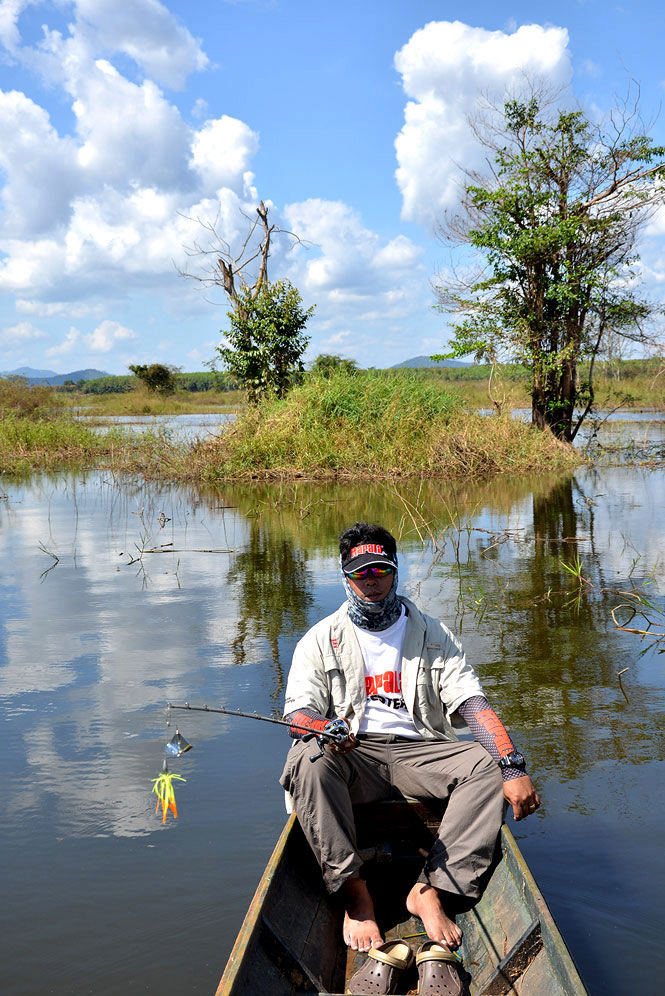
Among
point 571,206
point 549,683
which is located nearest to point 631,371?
point 571,206

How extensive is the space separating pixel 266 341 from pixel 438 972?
21.1m

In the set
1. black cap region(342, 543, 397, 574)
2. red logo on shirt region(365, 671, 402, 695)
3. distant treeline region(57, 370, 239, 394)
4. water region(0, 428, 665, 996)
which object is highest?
distant treeline region(57, 370, 239, 394)

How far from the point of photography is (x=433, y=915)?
325 cm

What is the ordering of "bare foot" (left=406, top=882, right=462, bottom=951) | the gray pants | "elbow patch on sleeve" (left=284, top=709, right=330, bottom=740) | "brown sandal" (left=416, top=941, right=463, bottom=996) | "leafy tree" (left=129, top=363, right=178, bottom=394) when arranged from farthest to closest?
1. "leafy tree" (left=129, top=363, right=178, bottom=394)
2. "elbow patch on sleeve" (left=284, top=709, right=330, bottom=740)
3. the gray pants
4. "bare foot" (left=406, top=882, right=462, bottom=951)
5. "brown sandal" (left=416, top=941, right=463, bottom=996)

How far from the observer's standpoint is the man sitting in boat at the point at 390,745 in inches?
132

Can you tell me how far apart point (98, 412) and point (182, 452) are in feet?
80.0

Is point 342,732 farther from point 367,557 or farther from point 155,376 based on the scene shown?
point 155,376

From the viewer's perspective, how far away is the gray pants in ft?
11.0

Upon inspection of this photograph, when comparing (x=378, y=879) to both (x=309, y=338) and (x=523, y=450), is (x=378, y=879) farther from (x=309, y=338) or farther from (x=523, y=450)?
(x=309, y=338)

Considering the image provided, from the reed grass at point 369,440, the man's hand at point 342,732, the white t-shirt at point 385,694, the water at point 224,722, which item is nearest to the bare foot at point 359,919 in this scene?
the man's hand at point 342,732

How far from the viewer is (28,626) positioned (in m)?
8.67

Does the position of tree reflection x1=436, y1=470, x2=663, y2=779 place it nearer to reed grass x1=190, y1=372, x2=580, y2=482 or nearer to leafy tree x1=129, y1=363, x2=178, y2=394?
reed grass x1=190, y1=372, x2=580, y2=482

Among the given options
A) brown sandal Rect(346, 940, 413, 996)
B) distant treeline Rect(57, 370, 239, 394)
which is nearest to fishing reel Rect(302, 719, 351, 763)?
brown sandal Rect(346, 940, 413, 996)

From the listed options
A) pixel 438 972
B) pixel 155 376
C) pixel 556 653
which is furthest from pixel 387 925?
pixel 155 376
